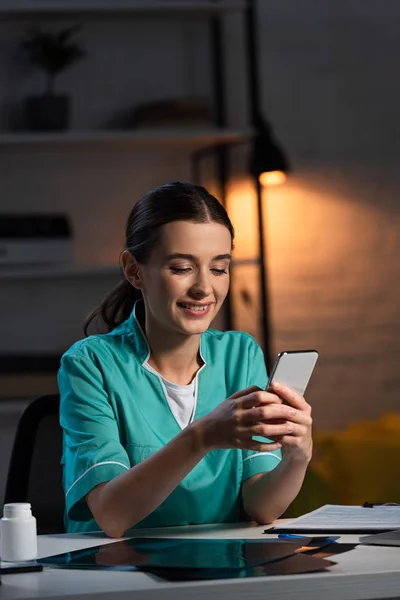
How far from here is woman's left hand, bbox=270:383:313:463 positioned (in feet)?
4.51

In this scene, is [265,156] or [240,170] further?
[240,170]

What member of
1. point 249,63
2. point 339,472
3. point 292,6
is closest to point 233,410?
point 339,472

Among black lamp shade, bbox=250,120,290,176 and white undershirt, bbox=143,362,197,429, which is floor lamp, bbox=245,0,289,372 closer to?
black lamp shade, bbox=250,120,290,176

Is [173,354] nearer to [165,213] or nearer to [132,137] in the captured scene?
[165,213]

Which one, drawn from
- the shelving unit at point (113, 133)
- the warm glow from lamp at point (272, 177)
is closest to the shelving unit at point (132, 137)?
the shelving unit at point (113, 133)

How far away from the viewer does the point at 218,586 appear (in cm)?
107

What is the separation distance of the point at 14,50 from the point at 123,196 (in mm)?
649

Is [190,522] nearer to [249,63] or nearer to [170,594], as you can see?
[170,594]

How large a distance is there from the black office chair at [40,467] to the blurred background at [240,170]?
1.34 metres

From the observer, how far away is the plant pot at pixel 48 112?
3.35 meters

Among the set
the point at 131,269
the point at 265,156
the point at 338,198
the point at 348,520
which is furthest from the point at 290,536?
the point at 338,198

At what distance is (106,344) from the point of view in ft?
5.49

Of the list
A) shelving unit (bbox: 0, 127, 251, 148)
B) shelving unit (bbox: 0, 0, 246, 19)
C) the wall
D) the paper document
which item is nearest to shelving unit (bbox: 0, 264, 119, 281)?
shelving unit (bbox: 0, 127, 251, 148)

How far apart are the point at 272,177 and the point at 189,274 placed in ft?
6.41
